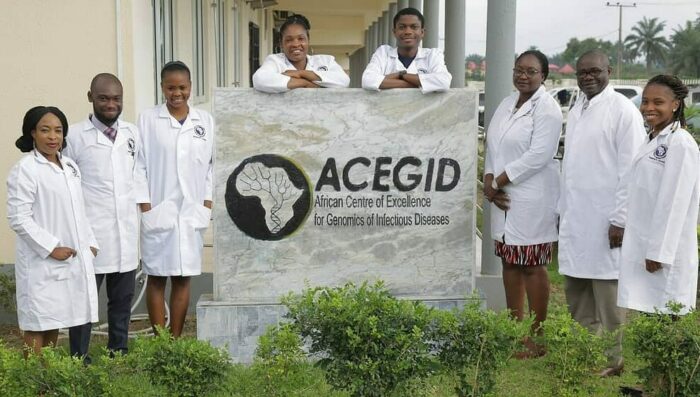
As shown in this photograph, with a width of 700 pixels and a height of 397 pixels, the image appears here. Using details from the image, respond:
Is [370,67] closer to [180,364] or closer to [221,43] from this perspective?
[180,364]

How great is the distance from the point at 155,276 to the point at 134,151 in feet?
2.48

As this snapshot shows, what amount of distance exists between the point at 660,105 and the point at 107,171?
9.85 ft

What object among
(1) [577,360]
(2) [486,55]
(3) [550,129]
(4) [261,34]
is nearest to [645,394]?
(1) [577,360]

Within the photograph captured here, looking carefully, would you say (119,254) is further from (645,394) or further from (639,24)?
(639,24)

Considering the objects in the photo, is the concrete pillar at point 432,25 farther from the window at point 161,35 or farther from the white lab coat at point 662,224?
the white lab coat at point 662,224

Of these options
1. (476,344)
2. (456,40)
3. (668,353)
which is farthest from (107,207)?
(456,40)

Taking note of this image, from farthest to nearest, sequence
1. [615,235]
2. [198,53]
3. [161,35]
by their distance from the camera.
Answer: [198,53]
[161,35]
[615,235]

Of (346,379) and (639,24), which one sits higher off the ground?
(639,24)

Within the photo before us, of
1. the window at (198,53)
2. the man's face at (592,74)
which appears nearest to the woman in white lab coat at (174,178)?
the man's face at (592,74)

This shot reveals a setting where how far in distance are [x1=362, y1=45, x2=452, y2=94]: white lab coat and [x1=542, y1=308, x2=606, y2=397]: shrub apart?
1912 millimetres

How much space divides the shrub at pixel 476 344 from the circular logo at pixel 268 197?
173 centimetres

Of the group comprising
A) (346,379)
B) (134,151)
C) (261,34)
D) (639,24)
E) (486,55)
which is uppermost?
(639,24)

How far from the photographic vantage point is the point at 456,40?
12.6 m

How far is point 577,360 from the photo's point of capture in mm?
3525
